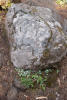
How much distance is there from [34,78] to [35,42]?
115 cm

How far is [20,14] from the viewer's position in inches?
246

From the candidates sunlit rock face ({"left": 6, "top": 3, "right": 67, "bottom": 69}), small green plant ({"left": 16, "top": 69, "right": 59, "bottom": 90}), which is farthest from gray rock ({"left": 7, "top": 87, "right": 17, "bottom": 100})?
sunlit rock face ({"left": 6, "top": 3, "right": 67, "bottom": 69})

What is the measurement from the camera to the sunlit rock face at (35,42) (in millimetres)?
5566

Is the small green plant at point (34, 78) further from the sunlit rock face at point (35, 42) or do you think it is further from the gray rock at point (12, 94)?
the gray rock at point (12, 94)

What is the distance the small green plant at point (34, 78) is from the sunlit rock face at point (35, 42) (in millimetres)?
193

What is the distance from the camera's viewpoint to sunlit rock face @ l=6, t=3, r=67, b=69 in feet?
18.3

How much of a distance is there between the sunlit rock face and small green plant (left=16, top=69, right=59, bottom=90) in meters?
0.19

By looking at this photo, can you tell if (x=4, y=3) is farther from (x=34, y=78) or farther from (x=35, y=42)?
(x=34, y=78)

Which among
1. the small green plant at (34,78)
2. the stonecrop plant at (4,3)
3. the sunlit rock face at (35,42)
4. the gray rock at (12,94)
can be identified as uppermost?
the stonecrop plant at (4,3)

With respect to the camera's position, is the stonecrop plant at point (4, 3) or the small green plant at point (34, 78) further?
the stonecrop plant at point (4, 3)

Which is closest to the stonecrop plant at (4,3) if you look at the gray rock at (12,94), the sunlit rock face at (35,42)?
the sunlit rock face at (35,42)

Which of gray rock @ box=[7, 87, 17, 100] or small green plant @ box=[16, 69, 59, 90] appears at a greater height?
small green plant @ box=[16, 69, 59, 90]

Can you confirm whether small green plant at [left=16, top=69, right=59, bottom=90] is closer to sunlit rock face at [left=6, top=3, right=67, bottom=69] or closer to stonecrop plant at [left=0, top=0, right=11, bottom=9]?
sunlit rock face at [left=6, top=3, right=67, bottom=69]

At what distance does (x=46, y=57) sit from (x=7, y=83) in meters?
1.54
